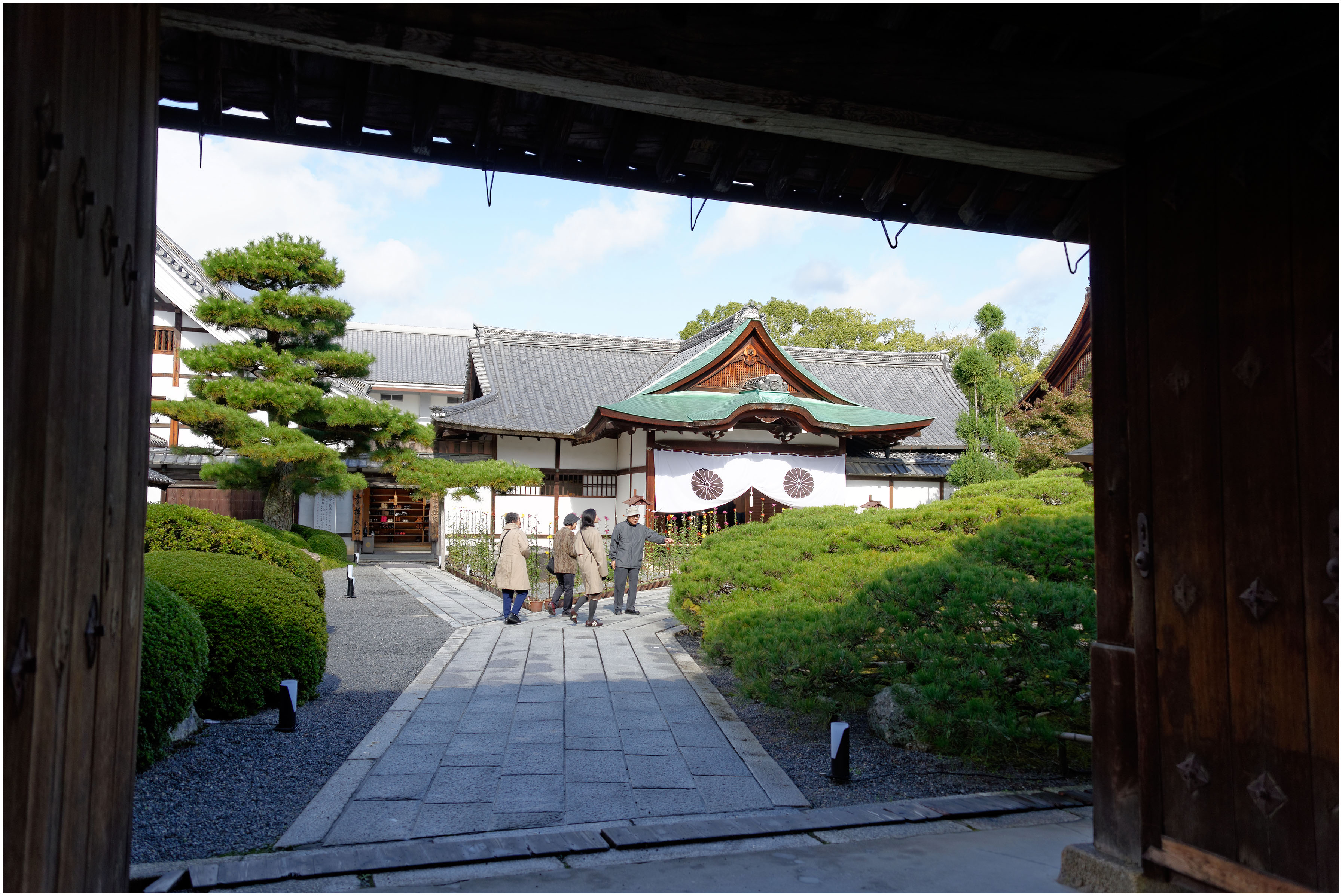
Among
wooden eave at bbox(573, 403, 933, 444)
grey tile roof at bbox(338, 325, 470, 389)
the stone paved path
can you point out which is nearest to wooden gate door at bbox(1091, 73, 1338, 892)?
the stone paved path

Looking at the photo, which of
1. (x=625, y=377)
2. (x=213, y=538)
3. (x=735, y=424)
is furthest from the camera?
(x=625, y=377)

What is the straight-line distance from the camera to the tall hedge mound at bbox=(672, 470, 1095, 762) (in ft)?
15.7

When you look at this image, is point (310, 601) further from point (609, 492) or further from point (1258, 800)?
point (609, 492)

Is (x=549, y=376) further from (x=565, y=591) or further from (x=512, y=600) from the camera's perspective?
(x=512, y=600)

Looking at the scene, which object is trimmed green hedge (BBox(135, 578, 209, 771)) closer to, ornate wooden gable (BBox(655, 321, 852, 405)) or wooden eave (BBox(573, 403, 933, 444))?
wooden eave (BBox(573, 403, 933, 444))

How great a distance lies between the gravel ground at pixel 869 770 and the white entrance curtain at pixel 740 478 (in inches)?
462

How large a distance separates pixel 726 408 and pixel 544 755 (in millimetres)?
12891

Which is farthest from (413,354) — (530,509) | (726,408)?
(726,408)

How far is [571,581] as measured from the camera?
11617mm

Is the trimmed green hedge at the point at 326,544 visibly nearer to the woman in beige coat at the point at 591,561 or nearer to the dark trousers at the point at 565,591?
the dark trousers at the point at 565,591

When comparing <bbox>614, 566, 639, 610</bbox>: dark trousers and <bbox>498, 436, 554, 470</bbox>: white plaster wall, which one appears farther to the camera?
<bbox>498, 436, 554, 470</bbox>: white plaster wall

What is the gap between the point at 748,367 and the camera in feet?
65.8

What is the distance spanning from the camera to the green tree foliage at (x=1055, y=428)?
1880 centimetres

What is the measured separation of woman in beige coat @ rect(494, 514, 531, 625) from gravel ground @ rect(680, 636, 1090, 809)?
5.24 m
